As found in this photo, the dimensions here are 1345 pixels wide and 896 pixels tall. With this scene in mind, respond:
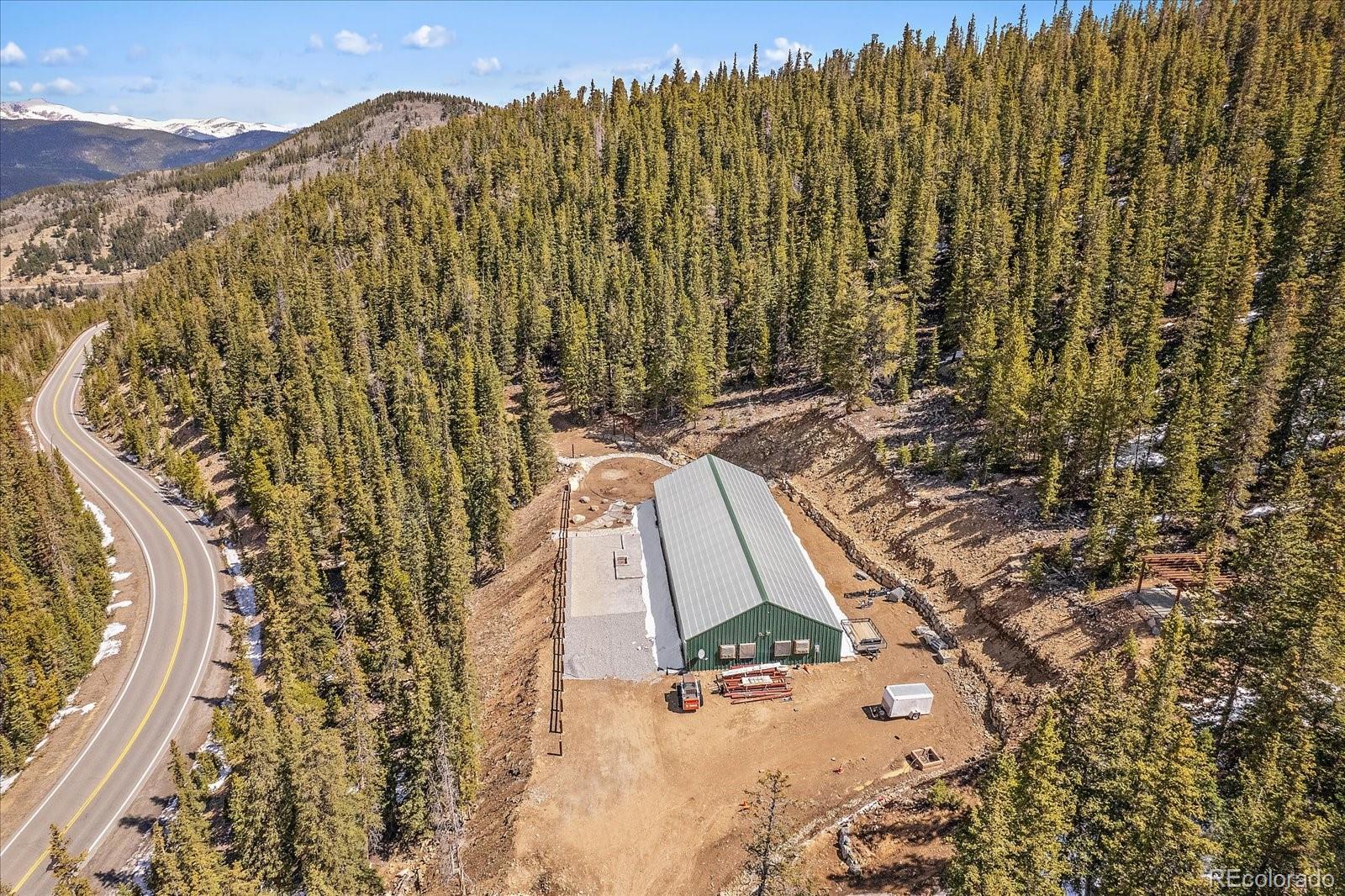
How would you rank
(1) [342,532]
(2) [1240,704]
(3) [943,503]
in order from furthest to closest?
(1) [342,532] < (3) [943,503] < (2) [1240,704]

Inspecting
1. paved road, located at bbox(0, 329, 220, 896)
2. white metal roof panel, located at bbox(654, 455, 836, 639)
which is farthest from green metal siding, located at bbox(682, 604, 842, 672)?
paved road, located at bbox(0, 329, 220, 896)

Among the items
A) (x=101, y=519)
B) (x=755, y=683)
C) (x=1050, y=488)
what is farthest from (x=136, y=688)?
(x=1050, y=488)

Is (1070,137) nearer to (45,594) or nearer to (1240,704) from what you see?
(1240,704)

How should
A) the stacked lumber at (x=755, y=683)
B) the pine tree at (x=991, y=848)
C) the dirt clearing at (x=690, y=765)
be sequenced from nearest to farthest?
the pine tree at (x=991, y=848) → the dirt clearing at (x=690, y=765) → the stacked lumber at (x=755, y=683)

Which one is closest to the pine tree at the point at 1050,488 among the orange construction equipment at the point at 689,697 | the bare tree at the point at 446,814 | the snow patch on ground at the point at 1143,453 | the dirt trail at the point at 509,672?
the snow patch on ground at the point at 1143,453

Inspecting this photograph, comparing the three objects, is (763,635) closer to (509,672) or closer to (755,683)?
(755,683)

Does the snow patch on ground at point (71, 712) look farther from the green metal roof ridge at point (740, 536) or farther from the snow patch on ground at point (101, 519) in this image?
the green metal roof ridge at point (740, 536)

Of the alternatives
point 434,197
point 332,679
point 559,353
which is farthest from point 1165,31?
point 332,679
